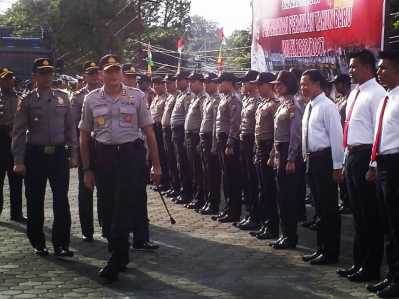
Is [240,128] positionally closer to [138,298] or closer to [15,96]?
[15,96]

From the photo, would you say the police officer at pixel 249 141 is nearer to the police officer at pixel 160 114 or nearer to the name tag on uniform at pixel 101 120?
the name tag on uniform at pixel 101 120

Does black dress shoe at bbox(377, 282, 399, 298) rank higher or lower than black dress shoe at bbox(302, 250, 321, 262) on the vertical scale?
higher

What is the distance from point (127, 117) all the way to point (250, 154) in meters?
2.99

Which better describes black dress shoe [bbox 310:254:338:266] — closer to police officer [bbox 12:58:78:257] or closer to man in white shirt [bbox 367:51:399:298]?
man in white shirt [bbox 367:51:399:298]

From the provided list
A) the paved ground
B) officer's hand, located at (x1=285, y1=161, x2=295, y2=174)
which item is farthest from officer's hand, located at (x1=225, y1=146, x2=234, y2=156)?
officer's hand, located at (x1=285, y1=161, x2=295, y2=174)

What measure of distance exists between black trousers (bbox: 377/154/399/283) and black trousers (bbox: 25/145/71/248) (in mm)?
3413

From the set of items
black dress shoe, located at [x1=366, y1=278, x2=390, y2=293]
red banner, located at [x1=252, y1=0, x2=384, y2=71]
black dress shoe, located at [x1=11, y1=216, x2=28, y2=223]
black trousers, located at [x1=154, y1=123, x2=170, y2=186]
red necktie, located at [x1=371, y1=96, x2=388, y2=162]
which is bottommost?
black dress shoe, located at [x1=11, y1=216, x2=28, y2=223]

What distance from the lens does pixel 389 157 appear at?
5828 mm

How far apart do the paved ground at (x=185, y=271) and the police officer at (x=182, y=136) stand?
2685 mm

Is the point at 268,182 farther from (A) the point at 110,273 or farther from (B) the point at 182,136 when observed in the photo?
(B) the point at 182,136

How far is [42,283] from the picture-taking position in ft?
21.0

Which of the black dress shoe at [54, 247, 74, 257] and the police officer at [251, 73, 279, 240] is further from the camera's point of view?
the police officer at [251, 73, 279, 240]

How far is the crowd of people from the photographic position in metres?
6.30

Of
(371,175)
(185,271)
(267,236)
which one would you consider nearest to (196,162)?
(267,236)
